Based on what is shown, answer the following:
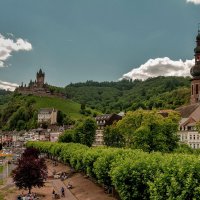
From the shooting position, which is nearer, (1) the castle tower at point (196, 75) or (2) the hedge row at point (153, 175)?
(2) the hedge row at point (153, 175)

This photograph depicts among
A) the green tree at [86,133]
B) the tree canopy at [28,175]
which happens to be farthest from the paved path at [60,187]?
the green tree at [86,133]

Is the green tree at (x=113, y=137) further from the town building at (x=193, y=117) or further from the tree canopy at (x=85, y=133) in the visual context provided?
the town building at (x=193, y=117)

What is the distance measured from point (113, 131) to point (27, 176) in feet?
196

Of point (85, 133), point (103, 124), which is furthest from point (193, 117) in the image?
point (103, 124)

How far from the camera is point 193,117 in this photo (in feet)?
454

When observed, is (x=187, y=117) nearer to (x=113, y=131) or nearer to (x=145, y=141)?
(x=113, y=131)

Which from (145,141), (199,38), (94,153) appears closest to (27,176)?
(94,153)

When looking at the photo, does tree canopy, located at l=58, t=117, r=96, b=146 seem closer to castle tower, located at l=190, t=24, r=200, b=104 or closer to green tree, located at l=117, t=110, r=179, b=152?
castle tower, located at l=190, t=24, r=200, b=104

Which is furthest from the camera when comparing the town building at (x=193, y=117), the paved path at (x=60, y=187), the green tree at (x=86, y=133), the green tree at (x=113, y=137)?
the green tree at (x=86, y=133)

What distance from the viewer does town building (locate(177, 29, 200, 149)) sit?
13088cm

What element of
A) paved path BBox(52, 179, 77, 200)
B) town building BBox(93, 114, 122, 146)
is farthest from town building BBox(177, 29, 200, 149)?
paved path BBox(52, 179, 77, 200)

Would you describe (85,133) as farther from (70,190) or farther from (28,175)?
(28,175)

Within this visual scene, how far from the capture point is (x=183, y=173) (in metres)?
35.6

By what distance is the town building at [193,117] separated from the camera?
131 m
